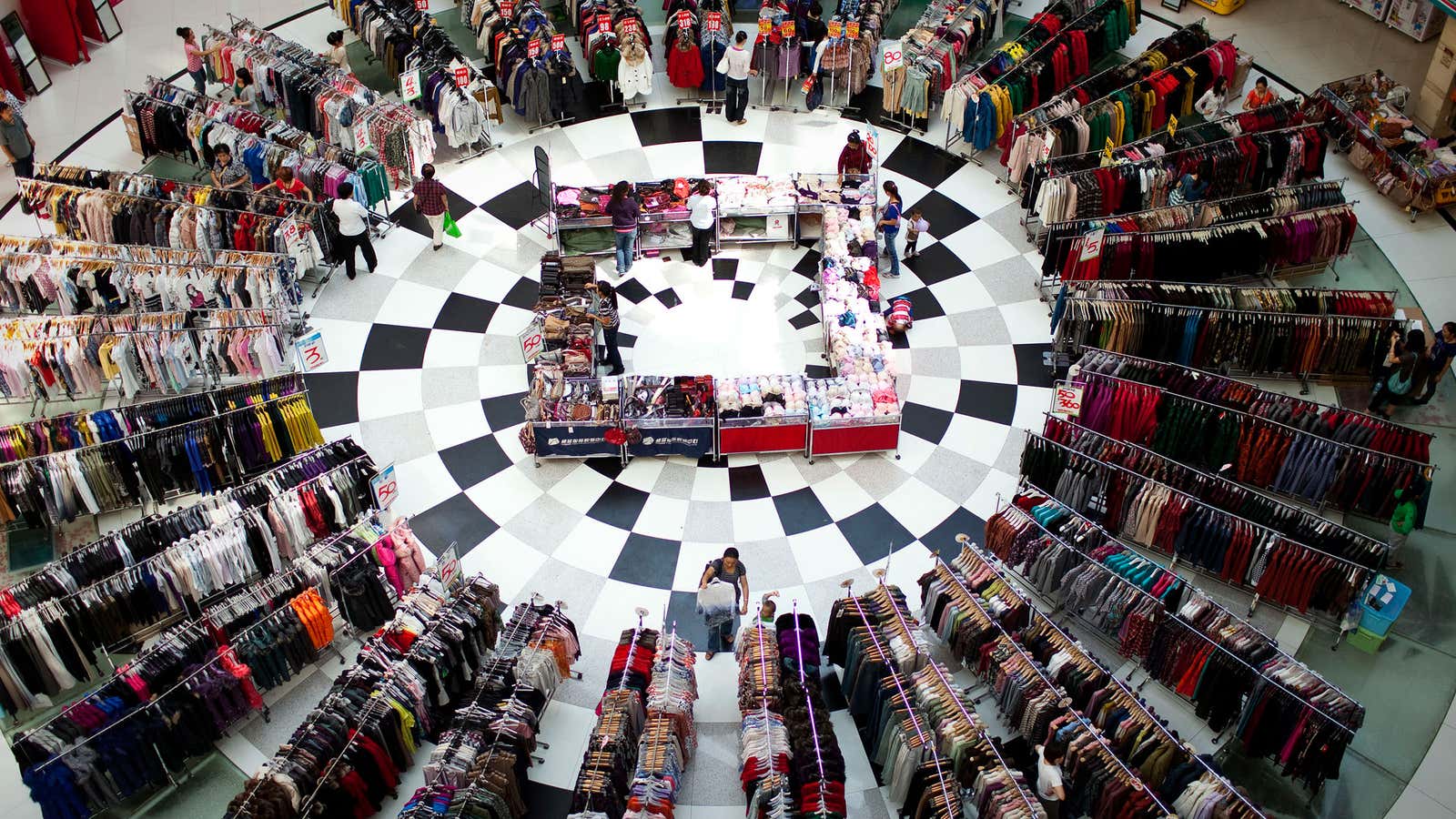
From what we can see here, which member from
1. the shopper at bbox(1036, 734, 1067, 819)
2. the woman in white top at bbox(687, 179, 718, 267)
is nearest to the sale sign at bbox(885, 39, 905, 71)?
the woman in white top at bbox(687, 179, 718, 267)

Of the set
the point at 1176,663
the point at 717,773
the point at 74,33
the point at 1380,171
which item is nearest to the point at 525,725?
the point at 717,773

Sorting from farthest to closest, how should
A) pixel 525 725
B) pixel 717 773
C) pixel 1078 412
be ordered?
pixel 1078 412 → pixel 717 773 → pixel 525 725

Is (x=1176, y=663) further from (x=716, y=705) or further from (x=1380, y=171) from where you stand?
(x=1380, y=171)

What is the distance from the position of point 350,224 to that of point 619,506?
225 inches

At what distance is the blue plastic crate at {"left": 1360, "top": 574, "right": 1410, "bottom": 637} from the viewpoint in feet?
33.0

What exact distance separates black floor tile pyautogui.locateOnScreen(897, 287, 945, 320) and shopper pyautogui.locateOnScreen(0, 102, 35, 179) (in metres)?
12.8

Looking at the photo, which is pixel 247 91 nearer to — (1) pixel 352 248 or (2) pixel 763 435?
(1) pixel 352 248

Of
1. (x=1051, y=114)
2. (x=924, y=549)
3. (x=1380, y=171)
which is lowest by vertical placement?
(x=924, y=549)

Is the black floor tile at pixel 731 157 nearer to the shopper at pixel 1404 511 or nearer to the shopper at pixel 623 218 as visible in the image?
the shopper at pixel 623 218

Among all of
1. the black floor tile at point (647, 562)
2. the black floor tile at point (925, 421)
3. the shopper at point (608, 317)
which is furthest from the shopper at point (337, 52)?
the black floor tile at point (925, 421)

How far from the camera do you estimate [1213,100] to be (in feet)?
55.2

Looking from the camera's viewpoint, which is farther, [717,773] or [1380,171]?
[1380,171]

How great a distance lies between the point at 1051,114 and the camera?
15.9 meters

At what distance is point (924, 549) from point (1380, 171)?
978cm
